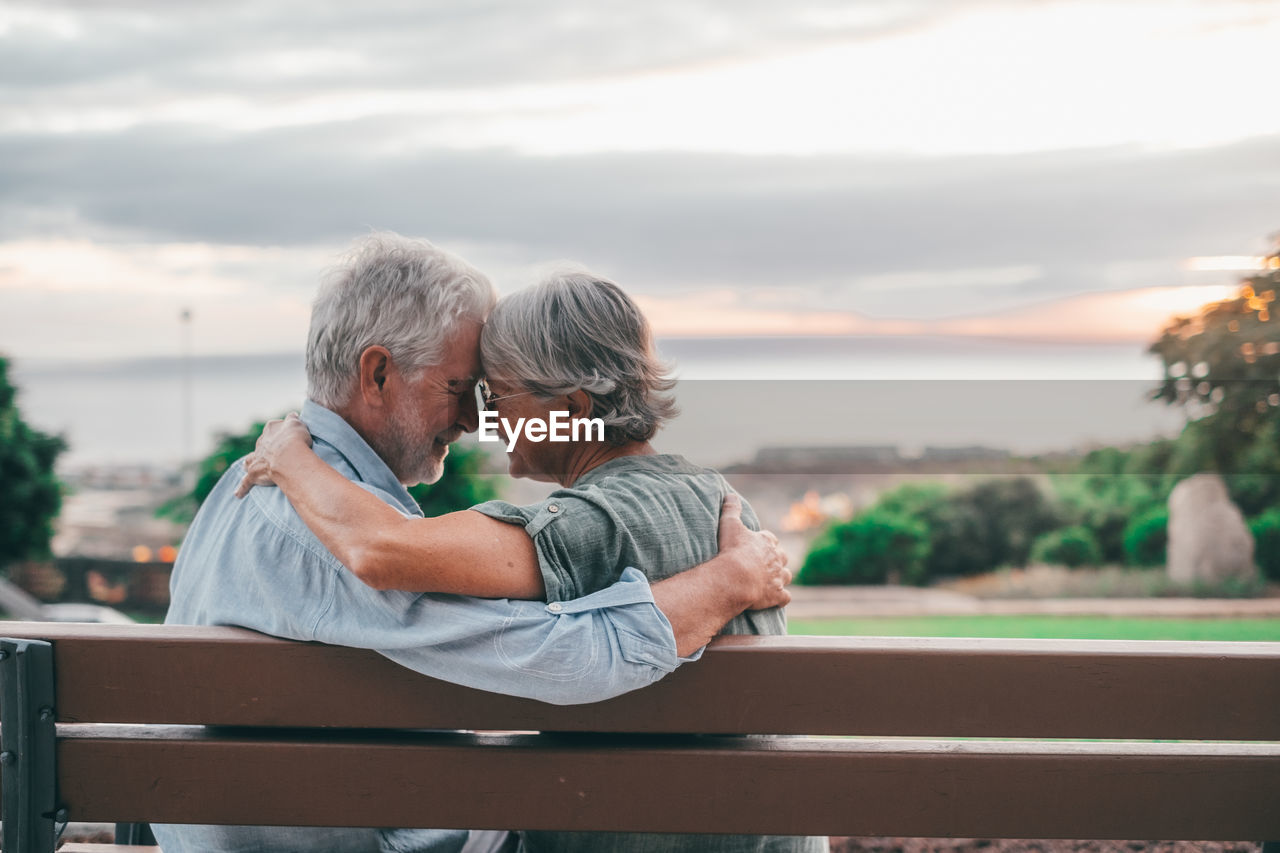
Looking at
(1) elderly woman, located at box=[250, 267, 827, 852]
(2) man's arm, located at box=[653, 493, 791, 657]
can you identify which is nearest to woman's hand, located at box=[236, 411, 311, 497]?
(1) elderly woman, located at box=[250, 267, 827, 852]

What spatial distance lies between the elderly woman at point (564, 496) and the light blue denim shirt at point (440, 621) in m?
0.05

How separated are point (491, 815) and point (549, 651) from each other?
307 mm

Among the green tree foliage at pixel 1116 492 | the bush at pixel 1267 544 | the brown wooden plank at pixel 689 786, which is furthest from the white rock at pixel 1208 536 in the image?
the brown wooden plank at pixel 689 786

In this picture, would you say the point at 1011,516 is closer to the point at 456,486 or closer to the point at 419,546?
the point at 456,486

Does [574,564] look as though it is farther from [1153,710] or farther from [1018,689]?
[1153,710]

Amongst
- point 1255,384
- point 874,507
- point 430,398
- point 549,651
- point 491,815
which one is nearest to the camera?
point 549,651

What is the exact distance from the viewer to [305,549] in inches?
65.3

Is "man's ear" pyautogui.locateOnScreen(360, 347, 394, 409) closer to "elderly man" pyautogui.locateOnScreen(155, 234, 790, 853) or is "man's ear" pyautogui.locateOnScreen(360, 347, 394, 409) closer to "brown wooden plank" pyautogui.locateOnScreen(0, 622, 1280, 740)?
"elderly man" pyautogui.locateOnScreen(155, 234, 790, 853)

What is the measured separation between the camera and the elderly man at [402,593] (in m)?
1.52

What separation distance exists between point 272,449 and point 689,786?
871 millimetres

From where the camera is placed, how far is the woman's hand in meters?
1.75

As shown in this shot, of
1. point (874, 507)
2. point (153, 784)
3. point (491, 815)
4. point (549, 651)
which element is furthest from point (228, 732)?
point (874, 507)

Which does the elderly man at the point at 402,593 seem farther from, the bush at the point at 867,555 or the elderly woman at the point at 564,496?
the bush at the point at 867,555

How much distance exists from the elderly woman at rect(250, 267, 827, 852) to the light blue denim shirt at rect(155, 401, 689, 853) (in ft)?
0.16
